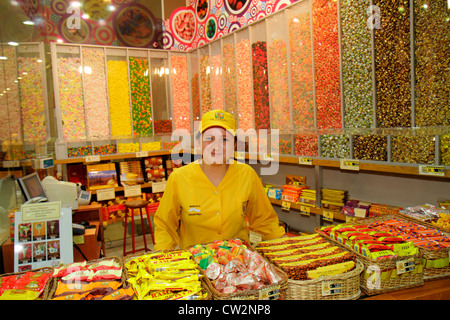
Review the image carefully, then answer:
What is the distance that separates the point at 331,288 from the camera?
55.9 inches

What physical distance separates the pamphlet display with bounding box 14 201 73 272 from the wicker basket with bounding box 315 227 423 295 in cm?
A: 165

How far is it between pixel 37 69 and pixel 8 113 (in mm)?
1489

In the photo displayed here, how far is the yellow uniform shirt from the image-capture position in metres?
2.11

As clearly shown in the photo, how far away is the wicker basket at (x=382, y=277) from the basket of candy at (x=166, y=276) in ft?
2.65

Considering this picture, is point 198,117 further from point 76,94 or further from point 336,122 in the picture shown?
point 336,122

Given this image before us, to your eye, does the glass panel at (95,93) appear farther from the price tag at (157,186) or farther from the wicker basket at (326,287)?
the wicker basket at (326,287)

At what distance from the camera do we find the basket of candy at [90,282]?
123cm

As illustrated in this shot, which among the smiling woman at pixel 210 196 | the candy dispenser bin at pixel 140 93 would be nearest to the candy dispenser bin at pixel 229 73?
the candy dispenser bin at pixel 140 93

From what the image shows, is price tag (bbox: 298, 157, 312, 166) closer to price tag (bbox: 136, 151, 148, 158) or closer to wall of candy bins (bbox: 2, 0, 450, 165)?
wall of candy bins (bbox: 2, 0, 450, 165)

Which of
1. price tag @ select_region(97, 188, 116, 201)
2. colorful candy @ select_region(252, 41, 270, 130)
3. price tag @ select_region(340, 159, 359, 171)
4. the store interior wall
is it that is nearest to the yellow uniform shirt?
price tag @ select_region(340, 159, 359, 171)

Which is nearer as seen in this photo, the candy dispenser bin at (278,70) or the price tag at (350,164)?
the price tag at (350,164)

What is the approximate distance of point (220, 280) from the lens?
1339mm

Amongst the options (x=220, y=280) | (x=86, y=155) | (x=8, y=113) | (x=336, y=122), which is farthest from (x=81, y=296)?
(x=86, y=155)
